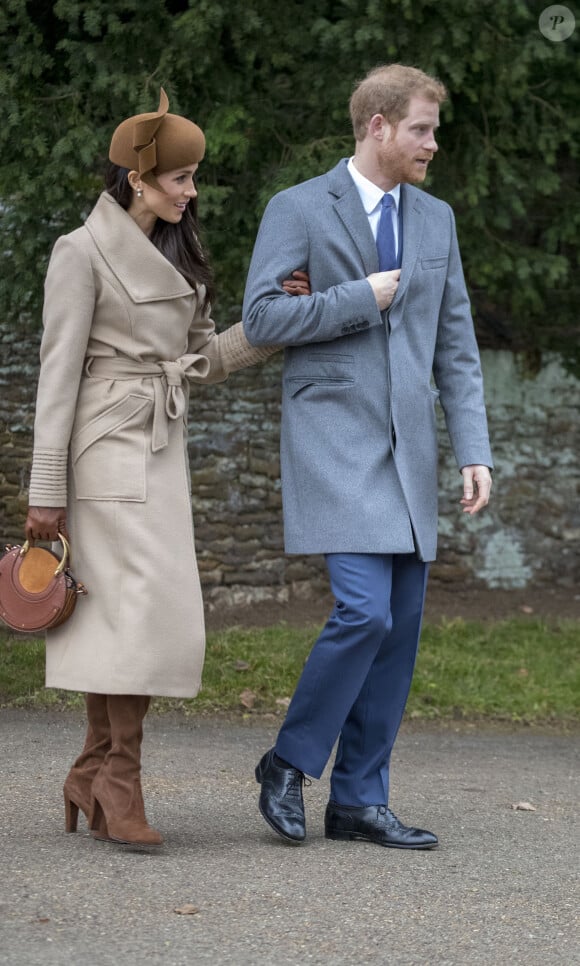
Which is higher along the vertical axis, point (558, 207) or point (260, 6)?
point (260, 6)

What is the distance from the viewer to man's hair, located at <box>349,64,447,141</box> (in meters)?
4.24

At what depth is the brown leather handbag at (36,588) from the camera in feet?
13.1

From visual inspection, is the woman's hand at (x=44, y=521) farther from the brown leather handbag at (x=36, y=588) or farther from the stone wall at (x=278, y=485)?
the stone wall at (x=278, y=485)

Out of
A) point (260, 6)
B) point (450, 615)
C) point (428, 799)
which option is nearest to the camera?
point (428, 799)

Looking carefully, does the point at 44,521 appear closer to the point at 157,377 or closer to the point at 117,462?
the point at 117,462

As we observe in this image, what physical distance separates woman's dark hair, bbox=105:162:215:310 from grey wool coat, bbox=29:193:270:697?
5 centimetres

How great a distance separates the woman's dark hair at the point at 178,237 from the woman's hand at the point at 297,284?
0.24m

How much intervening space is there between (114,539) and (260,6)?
4758 millimetres

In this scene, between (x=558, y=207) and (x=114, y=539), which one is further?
(x=558, y=207)

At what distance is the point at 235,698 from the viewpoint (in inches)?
288

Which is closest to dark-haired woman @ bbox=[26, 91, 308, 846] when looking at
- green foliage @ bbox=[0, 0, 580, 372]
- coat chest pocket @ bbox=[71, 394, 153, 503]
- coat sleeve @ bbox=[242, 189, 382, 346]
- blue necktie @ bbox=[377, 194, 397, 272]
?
coat chest pocket @ bbox=[71, 394, 153, 503]

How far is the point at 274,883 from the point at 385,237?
6.16 feet

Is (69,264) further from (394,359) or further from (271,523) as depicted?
(271,523)

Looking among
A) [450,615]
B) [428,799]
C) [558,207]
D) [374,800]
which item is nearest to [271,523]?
[450,615]
